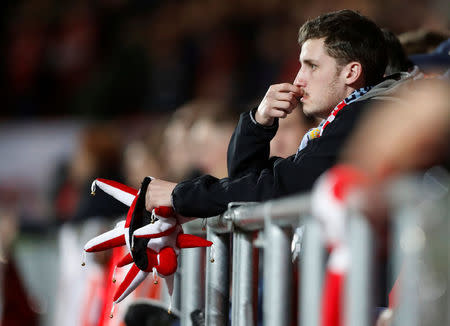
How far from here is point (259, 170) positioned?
6.39 feet

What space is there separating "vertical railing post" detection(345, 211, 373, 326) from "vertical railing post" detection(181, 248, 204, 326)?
1297 millimetres

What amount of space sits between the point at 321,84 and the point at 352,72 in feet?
0.27

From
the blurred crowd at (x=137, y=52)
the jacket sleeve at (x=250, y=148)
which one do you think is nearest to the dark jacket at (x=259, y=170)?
the jacket sleeve at (x=250, y=148)

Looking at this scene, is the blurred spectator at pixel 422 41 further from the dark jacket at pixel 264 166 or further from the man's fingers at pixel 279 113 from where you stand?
the man's fingers at pixel 279 113

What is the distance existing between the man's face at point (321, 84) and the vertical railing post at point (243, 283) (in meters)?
0.38

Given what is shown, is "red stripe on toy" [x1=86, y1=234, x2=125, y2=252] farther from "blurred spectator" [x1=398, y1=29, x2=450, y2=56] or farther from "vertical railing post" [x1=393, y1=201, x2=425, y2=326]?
"blurred spectator" [x1=398, y1=29, x2=450, y2=56]

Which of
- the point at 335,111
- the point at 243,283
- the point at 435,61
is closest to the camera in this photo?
the point at 243,283

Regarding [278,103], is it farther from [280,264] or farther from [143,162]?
[143,162]

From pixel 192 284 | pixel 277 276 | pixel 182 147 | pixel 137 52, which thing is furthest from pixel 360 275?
pixel 137 52

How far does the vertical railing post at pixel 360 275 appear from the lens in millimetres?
1006

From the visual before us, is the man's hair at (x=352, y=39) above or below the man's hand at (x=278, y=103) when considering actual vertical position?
above

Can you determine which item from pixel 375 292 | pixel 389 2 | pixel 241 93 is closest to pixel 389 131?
pixel 375 292

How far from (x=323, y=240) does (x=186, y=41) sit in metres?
6.45

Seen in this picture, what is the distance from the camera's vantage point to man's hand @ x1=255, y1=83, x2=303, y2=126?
192 cm
